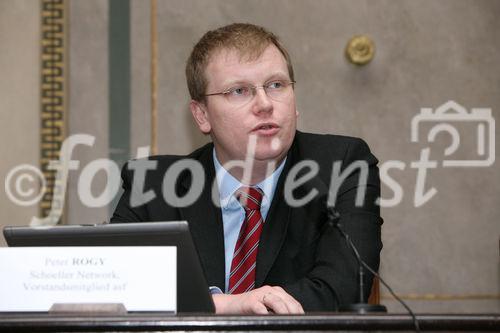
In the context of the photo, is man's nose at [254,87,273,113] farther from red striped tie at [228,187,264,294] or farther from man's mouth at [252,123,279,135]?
red striped tie at [228,187,264,294]

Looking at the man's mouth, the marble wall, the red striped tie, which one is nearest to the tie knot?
the red striped tie

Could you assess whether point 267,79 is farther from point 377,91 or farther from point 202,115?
point 377,91

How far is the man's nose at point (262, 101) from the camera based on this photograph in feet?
8.08

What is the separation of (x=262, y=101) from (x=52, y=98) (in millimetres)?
1979

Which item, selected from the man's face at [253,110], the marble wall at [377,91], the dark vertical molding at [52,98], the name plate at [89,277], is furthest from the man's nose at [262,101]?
the dark vertical molding at [52,98]

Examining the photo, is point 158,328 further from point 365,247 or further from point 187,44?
point 187,44

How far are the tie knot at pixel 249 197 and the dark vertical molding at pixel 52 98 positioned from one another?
1802mm

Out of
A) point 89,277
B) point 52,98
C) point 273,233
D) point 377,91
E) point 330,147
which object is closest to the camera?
point 89,277

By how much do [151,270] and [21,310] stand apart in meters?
0.28

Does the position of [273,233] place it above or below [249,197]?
below

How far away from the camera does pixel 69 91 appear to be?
4.18 metres

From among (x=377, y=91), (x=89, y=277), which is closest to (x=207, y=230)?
(x=89, y=277)

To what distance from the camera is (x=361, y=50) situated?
13.8 ft

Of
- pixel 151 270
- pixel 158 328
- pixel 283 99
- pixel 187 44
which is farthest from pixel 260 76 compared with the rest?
pixel 187 44
